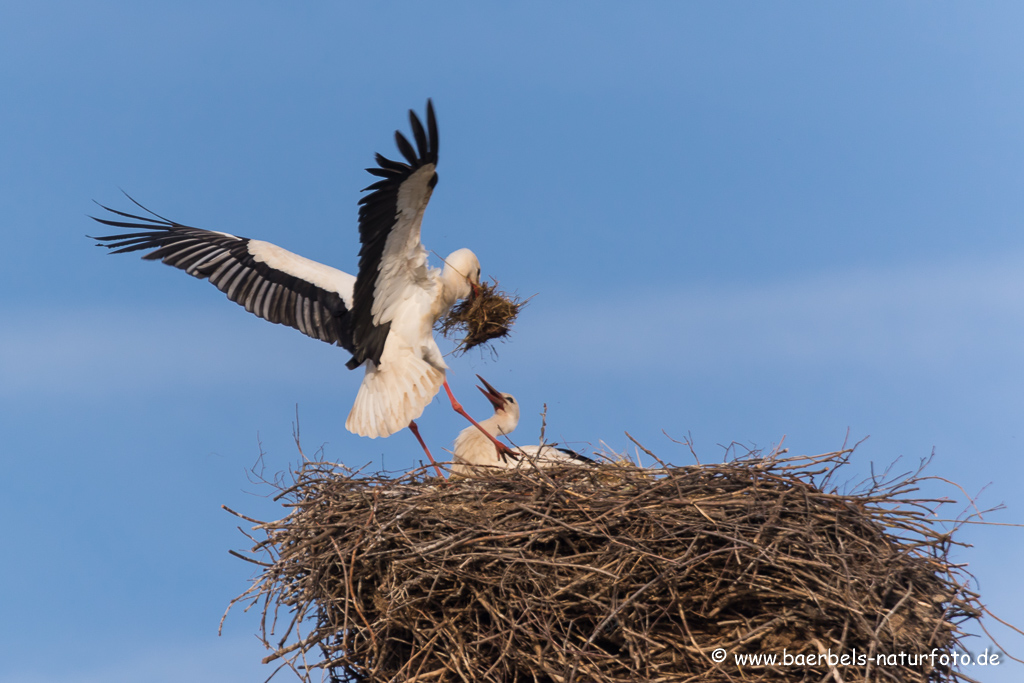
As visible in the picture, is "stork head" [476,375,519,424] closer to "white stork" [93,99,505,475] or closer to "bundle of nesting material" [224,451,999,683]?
"white stork" [93,99,505,475]

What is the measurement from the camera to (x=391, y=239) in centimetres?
499

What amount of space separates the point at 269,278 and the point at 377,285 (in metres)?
0.98

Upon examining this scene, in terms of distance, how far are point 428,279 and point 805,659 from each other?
2.86 metres

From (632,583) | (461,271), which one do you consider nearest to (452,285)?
(461,271)

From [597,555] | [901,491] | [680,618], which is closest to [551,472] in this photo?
[597,555]

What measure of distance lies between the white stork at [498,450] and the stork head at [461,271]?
737 mm

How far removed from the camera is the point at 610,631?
11.9 feet

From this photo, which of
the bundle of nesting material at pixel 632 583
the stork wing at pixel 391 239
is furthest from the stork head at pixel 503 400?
the bundle of nesting material at pixel 632 583

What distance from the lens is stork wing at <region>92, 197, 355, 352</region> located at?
561 centimetres

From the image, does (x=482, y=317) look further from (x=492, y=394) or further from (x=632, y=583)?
(x=632, y=583)

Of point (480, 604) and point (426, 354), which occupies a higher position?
point (426, 354)

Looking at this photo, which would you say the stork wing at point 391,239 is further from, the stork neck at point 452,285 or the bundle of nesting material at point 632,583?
the bundle of nesting material at point 632,583

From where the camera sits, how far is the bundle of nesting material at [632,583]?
3.52m

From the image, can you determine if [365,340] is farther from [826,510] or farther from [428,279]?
[826,510]
